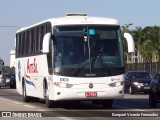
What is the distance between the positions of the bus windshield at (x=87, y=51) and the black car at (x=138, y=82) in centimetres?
1674

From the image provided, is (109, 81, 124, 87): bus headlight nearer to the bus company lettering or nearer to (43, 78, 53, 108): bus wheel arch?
(43, 78, 53, 108): bus wheel arch

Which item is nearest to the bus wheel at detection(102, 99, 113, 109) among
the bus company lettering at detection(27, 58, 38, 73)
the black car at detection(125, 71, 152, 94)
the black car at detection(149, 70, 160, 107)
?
the black car at detection(149, 70, 160, 107)

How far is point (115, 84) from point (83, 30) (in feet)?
7.67

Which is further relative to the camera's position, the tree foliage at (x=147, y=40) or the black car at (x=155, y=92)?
the tree foliage at (x=147, y=40)

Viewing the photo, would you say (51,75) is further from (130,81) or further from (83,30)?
(130,81)

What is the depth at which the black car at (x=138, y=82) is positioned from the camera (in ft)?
126

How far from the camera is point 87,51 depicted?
21.5m

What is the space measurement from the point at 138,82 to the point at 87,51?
17658 mm

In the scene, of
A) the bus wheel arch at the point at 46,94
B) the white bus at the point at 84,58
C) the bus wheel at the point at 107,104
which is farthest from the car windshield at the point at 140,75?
the white bus at the point at 84,58

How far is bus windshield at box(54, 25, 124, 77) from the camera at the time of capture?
841 inches

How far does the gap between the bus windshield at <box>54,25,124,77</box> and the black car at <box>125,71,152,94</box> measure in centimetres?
1674

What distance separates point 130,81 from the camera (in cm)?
3947

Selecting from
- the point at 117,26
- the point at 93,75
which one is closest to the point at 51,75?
the point at 93,75

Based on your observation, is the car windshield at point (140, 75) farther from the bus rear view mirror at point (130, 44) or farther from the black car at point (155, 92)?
the bus rear view mirror at point (130, 44)
